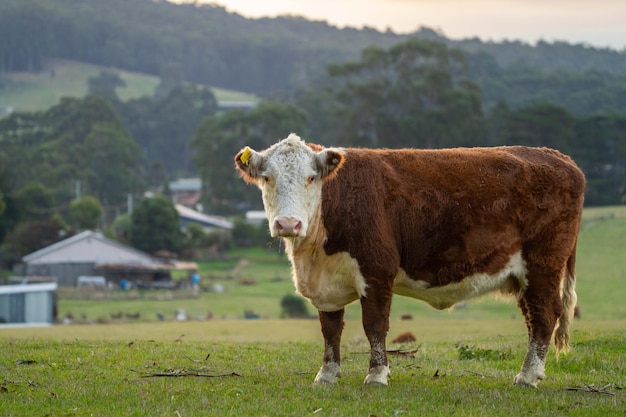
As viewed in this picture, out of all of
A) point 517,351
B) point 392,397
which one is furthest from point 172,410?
point 517,351

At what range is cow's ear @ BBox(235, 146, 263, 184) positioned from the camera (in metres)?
9.83

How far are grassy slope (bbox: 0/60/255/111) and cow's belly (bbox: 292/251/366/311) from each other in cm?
13947

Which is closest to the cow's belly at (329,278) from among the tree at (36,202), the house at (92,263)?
the house at (92,263)

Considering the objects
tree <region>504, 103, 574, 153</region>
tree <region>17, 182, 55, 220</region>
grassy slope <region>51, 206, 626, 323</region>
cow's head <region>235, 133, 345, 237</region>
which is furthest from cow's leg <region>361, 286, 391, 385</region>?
tree <region>504, 103, 574, 153</region>

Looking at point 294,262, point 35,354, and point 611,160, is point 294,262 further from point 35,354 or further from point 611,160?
point 611,160

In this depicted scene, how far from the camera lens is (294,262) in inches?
396

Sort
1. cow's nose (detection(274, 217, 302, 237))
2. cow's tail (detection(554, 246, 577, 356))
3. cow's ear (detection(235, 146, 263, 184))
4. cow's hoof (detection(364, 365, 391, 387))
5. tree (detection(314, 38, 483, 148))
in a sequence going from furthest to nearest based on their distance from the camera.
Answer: tree (detection(314, 38, 483, 148)) → cow's tail (detection(554, 246, 577, 356)) → cow's ear (detection(235, 146, 263, 184)) → cow's hoof (detection(364, 365, 391, 387)) → cow's nose (detection(274, 217, 302, 237))

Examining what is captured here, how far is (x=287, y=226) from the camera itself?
9.35 meters

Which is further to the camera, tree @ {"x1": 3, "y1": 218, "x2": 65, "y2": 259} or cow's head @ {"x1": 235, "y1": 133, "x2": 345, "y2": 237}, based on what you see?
tree @ {"x1": 3, "y1": 218, "x2": 65, "y2": 259}

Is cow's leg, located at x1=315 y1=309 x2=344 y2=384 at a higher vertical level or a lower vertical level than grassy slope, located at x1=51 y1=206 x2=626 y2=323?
higher

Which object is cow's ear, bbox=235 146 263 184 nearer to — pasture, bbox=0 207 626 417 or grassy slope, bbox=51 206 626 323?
pasture, bbox=0 207 626 417

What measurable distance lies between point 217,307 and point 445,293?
42272 mm

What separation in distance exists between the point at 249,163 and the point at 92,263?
55.7 metres

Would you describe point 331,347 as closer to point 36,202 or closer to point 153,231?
point 153,231
